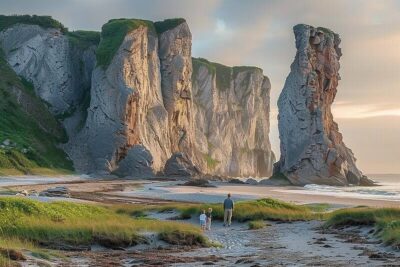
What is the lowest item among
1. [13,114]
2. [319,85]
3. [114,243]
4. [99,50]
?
[114,243]

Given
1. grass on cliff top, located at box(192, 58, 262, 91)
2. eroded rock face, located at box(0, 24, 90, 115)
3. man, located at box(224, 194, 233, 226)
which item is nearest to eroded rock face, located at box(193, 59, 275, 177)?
grass on cliff top, located at box(192, 58, 262, 91)

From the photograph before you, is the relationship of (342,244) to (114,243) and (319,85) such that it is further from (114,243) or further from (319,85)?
(319,85)

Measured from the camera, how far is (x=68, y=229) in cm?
1930

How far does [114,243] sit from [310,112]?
79.4 metres

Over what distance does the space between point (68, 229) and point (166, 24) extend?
342 feet

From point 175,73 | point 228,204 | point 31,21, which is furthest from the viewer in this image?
point 175,73

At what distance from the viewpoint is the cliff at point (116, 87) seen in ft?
317

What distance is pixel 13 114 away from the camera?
9762cm

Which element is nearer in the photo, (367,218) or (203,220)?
(367,218)

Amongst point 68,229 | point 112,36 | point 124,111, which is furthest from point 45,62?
point 68,229

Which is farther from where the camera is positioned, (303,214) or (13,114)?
(13,114)

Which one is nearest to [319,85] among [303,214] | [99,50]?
[99,50]

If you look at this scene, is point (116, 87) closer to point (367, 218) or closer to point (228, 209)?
point (228, 209)

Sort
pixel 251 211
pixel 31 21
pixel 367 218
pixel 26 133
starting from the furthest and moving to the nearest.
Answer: pixel 31 21, pixel 26 133, pixel 251 211, pixel 367 218
